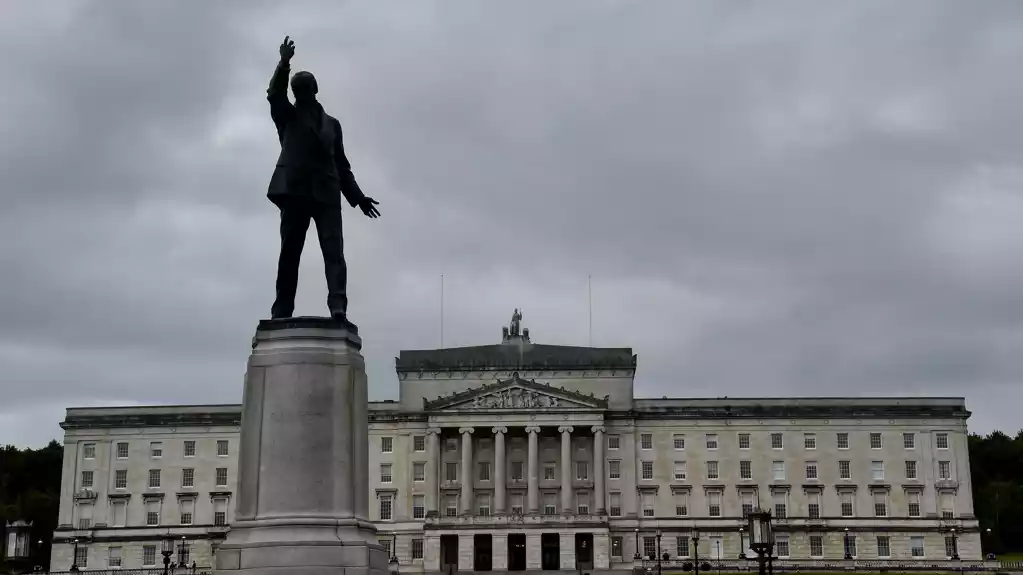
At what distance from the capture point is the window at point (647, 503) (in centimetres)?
11519

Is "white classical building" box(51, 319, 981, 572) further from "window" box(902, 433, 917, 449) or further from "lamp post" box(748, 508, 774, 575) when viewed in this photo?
"lamp post" box(748, 508, 774, 575)

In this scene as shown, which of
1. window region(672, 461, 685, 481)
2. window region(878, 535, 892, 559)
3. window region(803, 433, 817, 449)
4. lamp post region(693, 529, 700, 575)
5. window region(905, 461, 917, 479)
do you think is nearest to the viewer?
lamp post region(693, 529, 700, 575)

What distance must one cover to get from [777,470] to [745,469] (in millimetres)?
3027

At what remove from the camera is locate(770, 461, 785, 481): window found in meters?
115

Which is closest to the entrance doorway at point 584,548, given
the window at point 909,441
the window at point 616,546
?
the window at point 616,546

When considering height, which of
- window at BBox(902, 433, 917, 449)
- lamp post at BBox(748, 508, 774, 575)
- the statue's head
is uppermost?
window at BBox(902, 433, 917, 449)

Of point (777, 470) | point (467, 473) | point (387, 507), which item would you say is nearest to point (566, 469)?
point (467, 473)

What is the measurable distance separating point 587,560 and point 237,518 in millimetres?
98431

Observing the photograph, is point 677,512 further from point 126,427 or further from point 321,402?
point 321,402

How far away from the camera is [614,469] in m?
116

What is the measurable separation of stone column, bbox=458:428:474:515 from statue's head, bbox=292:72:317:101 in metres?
97.2

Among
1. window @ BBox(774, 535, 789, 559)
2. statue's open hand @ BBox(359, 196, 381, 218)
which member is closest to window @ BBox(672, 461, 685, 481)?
window @ BBox(774, 535, 789, 559)

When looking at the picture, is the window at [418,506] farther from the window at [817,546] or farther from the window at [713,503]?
the window at [817,546]

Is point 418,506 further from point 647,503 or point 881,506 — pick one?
point 881,506
